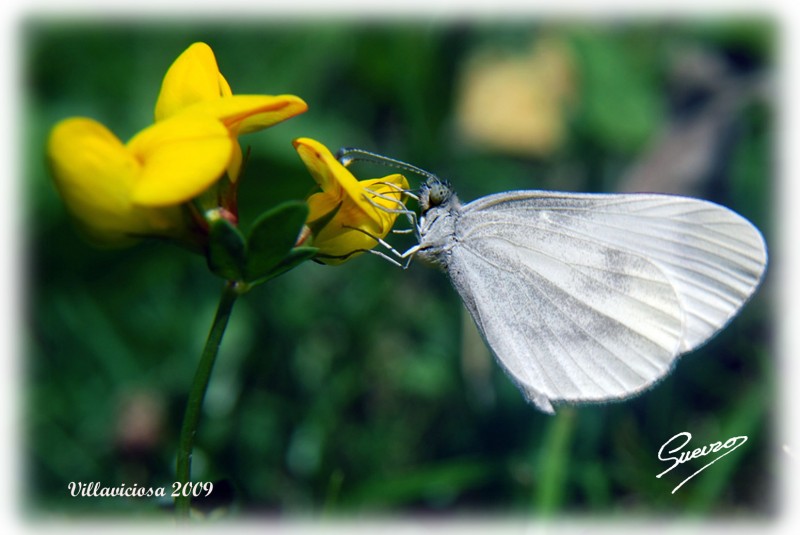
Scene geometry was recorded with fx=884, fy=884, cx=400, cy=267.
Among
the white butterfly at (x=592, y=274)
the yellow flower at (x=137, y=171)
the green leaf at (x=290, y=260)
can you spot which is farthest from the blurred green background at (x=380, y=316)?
the yellow flower at (x=137, y=171)

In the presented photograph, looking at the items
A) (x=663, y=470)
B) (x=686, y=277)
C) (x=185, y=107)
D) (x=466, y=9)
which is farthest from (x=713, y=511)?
→ (x=466, y=9)

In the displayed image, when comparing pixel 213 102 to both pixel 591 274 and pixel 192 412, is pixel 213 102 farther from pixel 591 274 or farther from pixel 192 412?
pixel 591 274

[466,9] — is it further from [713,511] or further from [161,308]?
[713,511]

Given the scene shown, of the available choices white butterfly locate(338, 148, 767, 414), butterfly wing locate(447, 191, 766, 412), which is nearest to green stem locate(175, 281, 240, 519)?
white butterfly locate(338, 148, 767, 414)

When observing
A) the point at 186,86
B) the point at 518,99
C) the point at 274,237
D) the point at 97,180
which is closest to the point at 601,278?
the point at 274,237

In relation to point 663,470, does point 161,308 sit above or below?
above

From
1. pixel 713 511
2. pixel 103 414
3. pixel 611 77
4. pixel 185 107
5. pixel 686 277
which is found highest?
pixel 185 107
